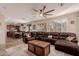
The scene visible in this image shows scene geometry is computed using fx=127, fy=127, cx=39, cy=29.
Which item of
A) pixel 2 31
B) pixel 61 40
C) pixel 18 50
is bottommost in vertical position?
pixel 18 50

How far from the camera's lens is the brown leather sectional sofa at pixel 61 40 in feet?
8.96

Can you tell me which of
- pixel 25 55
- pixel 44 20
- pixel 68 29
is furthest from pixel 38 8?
pixel 25 55

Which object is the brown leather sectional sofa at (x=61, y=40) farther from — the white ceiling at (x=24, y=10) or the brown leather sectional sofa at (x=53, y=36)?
the white ceiling at (x=24, y=10)

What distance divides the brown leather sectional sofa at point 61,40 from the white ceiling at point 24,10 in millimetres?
393

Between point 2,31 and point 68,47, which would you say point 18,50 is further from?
point 68,47

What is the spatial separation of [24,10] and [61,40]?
106 cm

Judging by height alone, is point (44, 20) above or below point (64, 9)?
below

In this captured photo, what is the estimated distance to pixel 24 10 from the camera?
112 inches

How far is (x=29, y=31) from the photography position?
287 centimetres

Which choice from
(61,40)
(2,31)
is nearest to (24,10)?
(2,31)

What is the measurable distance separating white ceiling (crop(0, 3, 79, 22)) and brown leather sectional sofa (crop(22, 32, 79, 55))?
393 millimetres

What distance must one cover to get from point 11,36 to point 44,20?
2.70 ft

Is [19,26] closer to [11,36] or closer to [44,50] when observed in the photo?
[11,36]

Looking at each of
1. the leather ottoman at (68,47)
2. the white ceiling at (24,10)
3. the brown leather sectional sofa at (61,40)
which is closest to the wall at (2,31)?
the white ceiling at (24,10)
